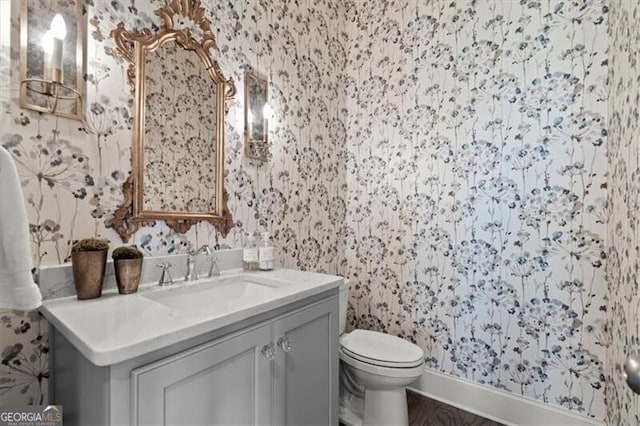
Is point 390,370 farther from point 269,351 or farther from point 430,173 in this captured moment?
point 430,173

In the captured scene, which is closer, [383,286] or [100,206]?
[100,206]

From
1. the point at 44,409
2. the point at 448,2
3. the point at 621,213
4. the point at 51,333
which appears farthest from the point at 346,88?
the point at 44,409

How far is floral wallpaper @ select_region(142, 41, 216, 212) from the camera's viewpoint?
1.26 meters

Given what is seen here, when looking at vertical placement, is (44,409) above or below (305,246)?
below

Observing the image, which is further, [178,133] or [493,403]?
[493,403]

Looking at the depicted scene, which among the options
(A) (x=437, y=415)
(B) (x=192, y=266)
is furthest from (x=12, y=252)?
(A) (x=437, y=415)

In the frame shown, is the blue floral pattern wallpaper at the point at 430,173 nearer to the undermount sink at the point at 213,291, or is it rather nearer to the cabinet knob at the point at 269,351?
the undermount sink at the point at 213,291

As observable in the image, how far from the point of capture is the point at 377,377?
1486 millimetres

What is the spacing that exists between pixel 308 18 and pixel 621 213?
6.61 feet

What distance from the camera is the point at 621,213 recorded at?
1.26 m

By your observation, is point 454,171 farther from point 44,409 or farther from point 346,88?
point 44,409

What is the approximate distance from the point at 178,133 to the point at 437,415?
2.06 m

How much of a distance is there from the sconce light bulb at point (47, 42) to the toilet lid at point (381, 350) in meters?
1.71

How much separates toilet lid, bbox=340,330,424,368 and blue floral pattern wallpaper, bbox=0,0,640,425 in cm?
39
